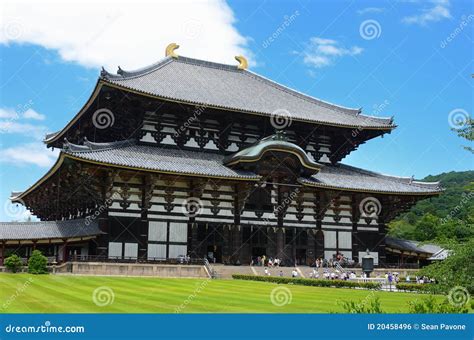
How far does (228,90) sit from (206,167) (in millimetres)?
11893

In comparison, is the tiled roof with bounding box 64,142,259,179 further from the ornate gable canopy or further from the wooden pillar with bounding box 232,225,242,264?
the wooden pillar with bounding box 232,225,242,264

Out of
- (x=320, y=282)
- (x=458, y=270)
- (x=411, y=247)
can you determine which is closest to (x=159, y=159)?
(x=320, y=282)

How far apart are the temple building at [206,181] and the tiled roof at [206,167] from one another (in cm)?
12

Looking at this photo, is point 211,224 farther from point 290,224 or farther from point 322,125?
point 322,125

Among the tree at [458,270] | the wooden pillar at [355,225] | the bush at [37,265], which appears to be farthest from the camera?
Answer: the wooden pillar at [355,225]

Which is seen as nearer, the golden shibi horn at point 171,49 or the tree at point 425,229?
the golden shibi horn at point 171,49

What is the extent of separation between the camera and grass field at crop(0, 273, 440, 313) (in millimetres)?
20531

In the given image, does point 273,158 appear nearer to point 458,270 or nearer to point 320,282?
point 320,282

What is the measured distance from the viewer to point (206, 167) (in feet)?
153

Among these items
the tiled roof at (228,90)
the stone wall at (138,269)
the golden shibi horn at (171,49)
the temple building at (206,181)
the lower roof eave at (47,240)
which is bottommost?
the stone wall at (138,269)

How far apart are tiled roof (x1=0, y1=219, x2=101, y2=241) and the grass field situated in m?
11.4

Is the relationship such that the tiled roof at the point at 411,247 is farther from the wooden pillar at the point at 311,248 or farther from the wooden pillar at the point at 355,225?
the wooden pillar at the point at 311,248

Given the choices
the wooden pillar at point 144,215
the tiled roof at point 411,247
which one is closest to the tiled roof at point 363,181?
the tiled roof at point 411,247

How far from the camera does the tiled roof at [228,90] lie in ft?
161
